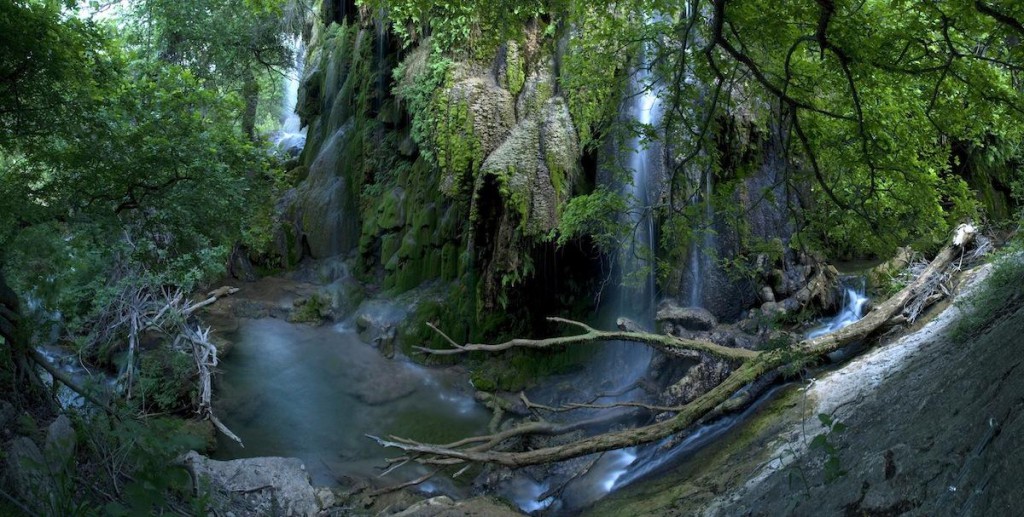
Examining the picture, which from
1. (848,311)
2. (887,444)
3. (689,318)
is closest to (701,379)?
(689,318)

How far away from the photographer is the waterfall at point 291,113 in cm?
2092

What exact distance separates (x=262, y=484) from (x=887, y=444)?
5868 millimetres

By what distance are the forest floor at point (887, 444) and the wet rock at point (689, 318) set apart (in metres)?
2.90

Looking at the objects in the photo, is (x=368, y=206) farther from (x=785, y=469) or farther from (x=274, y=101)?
(x=785, y=469)

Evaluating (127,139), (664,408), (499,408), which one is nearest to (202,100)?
(127,139)

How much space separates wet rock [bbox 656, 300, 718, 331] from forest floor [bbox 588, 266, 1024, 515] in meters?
2.90

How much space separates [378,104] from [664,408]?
12.9 metres

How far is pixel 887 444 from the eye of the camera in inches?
142

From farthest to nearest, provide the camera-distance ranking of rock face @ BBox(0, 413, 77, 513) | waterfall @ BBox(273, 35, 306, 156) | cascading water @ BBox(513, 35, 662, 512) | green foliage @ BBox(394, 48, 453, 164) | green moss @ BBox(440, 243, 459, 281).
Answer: waterfall @ BBox(273, 35, 306, 156) → green moss @ BBox(440, 243, 459, 281) → green foliage @ BBox(394, 48, 453, 164) → cascading water @ BBox(513, 35, 662, 512) → rock face @ BBox(0, 413, 77, 513)

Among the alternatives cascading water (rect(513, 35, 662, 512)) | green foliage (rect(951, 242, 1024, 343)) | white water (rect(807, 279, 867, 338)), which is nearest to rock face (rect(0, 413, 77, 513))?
green foliage (rect(951, 242, 1024, 343))

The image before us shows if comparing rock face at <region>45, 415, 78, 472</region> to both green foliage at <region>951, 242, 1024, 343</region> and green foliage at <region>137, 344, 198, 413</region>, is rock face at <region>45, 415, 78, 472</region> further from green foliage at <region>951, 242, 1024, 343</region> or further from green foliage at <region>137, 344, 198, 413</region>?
green foliage at <region>951, 242, 1024, 343</region>

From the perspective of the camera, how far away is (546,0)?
19.1ft

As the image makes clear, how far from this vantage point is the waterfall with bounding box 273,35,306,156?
20.9m

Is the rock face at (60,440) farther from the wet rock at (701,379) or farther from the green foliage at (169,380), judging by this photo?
the wet rock at (701,379)
